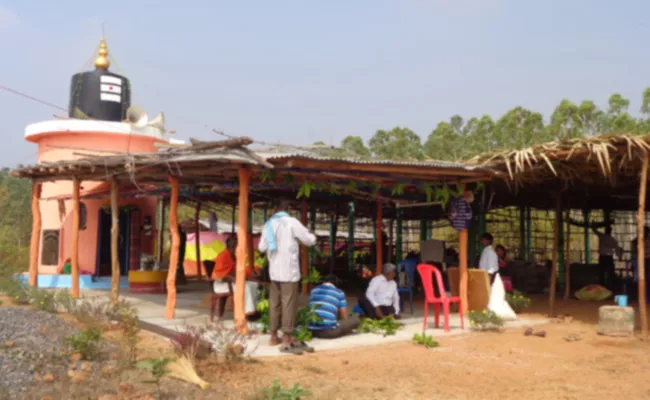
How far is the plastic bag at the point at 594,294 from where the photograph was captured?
12.7m

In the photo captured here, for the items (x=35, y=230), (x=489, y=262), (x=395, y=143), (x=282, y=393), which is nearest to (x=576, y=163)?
(x=489, y=262)

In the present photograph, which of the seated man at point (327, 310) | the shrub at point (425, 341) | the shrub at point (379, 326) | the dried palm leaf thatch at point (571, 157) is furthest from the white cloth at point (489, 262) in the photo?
the seated man at point (327, 310)

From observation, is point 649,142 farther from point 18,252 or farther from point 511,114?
point 511,114

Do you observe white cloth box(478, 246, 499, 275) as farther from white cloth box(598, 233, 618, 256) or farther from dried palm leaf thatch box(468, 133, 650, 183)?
white cloth box(598, 233, 618, 256)

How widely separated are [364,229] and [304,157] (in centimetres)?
1519

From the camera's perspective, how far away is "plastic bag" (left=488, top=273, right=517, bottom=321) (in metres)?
9.48

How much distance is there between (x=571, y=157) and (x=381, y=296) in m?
3.50

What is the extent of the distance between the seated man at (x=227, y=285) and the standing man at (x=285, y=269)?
47.0 inches

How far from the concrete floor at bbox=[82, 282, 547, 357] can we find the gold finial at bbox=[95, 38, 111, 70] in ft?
19.9

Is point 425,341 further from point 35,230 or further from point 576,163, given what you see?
point 35,230

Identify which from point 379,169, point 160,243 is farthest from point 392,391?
point 160,243

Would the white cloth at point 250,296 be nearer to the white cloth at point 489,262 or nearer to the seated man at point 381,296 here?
the seated man at point 381,296

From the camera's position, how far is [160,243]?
15.6m

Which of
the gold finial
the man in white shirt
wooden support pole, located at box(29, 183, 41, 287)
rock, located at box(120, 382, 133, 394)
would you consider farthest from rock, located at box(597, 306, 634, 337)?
the gold finial
